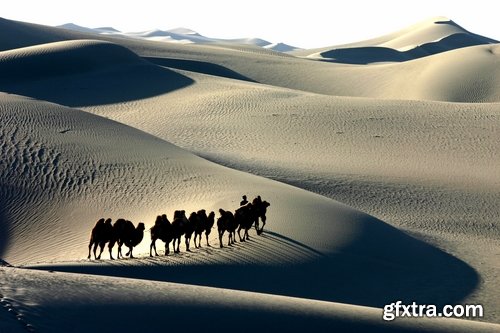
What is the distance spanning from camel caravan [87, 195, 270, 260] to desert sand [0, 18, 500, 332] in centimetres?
34

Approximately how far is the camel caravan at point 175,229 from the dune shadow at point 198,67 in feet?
161

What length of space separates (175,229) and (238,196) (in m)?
4.81

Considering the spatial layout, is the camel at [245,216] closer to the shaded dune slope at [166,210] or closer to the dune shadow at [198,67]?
the shaded dune slope at [166,210]

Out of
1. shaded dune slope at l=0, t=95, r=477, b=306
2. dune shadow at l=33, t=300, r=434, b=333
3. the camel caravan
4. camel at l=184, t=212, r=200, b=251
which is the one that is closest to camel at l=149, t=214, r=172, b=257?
the camel caravan

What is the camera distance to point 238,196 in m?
19.1

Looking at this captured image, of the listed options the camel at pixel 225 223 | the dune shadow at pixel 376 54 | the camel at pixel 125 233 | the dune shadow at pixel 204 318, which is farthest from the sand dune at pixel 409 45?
the dune shadow at pixel 204 318

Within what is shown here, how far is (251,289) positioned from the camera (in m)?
13.6

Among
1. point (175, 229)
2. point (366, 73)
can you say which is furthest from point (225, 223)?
point (366, 73)

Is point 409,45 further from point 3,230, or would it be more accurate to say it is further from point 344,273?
point 344,273

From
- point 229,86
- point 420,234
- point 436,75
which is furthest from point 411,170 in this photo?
point 436,75

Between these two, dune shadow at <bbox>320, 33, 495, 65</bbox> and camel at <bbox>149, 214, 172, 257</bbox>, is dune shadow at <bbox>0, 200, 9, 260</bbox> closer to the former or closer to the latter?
camel at <bbox>149, 214, 172, 257</bbox>

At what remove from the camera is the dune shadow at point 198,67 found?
212ft

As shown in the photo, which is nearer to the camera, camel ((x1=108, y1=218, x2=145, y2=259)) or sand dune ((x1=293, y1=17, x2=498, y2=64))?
camel ((x1=108, y1=218, x2=145, y2=259))

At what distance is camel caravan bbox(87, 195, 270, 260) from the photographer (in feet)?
45.9
